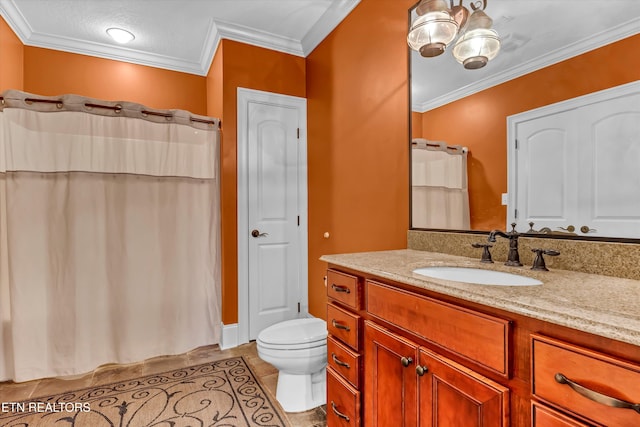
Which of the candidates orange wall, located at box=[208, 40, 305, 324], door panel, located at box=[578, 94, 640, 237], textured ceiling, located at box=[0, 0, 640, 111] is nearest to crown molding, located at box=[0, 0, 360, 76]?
textured ceiling, located at box=[0, 0, 640, 111]

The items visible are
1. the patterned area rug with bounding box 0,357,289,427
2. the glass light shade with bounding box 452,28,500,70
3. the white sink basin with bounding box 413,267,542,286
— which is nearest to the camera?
the white sink basin with bounding box 413,267,542,286

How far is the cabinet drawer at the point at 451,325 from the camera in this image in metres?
0.76

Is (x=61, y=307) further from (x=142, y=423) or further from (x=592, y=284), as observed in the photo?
(x=592, y=284)

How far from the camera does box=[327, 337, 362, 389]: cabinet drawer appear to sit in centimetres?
126

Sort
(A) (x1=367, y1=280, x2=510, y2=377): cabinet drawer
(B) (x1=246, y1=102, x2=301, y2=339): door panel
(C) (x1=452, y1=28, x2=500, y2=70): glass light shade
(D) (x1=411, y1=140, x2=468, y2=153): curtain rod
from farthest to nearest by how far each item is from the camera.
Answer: (B) (x1=246, y1=102, x2=301, y2=339): door panel → (D) (x1=411, y1=140, x2=468, y2=153): curtain rod → (C) (x1=452, y1=28, x2=500, y2=70): glass light shade → (A) (x1=367, y1=280, x2=510, y2=377): cabinet drawer

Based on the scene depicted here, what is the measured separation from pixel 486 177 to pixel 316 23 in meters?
1.93

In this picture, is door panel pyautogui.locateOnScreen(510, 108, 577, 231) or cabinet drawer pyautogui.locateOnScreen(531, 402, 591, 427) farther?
door panel pyautogui.locateOnScreen(510, 108, 577, 231)

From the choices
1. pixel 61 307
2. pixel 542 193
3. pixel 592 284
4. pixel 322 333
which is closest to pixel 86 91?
pixel 61 307

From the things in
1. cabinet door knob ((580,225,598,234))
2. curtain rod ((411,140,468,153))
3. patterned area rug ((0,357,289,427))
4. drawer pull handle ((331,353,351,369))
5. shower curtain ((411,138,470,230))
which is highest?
curtain rod ((411,140,468,153))

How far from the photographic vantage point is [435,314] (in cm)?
93

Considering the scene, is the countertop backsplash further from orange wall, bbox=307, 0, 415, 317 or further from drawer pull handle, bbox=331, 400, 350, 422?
drawer pull handle, bbox=331, 400, 350, 422

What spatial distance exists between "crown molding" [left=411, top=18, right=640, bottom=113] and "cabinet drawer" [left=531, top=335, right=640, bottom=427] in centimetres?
101

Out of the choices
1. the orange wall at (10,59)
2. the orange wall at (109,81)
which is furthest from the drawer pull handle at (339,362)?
the orange wall at (10,59)

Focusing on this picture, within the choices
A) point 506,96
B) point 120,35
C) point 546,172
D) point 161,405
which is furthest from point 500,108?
point 120,35
